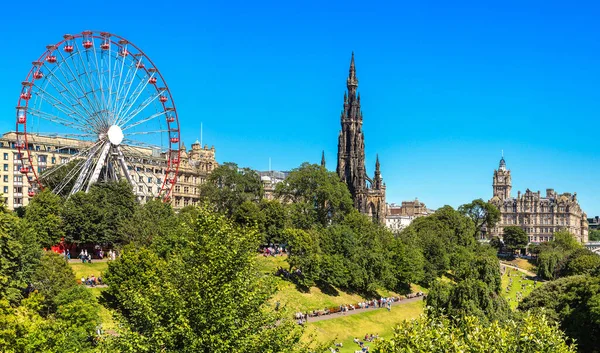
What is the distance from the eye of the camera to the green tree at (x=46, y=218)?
77875mm

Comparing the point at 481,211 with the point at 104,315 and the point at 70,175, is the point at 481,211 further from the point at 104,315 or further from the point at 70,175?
the point at 104,315

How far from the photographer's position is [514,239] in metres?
180

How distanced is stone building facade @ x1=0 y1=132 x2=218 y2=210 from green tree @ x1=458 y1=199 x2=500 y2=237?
2828 inches

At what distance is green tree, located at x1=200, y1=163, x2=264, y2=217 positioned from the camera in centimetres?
12094

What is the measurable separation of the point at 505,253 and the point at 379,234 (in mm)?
87157

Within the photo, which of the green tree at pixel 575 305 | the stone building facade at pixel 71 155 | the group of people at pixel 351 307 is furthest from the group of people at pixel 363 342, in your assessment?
the stone building facade at pixel 71 155

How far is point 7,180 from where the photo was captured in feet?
418

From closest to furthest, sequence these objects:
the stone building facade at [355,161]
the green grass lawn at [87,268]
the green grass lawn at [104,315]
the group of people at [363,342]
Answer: the green grass lawn at [104,315]
the group of people at [363,342]
the green grass lawn at [87,268]
the stone building facade at [355,161]

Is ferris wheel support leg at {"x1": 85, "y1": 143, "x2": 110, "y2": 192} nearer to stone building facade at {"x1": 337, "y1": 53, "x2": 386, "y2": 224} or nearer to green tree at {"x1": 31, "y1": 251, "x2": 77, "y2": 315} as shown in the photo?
green tree at {"x1": 31, "y1": 251, "x2": 77, "y2": 315}

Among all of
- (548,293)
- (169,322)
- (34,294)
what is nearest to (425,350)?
(169,322)

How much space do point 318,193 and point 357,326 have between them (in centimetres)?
4916

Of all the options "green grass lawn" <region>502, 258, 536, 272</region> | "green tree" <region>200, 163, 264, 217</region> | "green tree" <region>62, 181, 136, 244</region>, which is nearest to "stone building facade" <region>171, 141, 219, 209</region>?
"green tree" <region>200, 163, 264, 217</region>

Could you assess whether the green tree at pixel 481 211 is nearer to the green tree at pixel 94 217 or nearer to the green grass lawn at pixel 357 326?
the green grass lawn at pixel 357 326

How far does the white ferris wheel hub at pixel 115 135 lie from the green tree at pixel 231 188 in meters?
28.6
